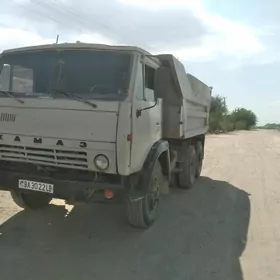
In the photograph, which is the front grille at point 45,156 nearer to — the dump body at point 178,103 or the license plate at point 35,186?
the license plate at point 35,186

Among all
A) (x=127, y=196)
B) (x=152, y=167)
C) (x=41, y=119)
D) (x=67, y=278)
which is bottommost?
(x=67, y=278)

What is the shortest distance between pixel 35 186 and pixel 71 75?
146 cm

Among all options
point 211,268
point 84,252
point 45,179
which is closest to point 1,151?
point 45,179

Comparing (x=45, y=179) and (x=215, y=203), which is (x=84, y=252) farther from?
(x=215, y=203)

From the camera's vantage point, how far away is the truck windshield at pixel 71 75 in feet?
14.8

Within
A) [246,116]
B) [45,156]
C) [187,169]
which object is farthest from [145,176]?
[246,116]

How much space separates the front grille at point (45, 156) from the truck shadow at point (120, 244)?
1.06 meters

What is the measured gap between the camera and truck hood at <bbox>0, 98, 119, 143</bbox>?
4.19 metres

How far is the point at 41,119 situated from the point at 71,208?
Result: 2.21 metres

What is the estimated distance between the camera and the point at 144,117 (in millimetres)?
4773

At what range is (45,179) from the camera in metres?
4.50

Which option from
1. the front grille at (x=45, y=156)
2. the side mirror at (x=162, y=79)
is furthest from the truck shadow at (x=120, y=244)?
the side mirror at (x=162, y=79)

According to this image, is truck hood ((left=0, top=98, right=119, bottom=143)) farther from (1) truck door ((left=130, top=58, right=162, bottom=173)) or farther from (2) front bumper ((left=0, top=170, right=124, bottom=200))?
(2) front bumper ((left=0, top=170, right=124, bottom=200))

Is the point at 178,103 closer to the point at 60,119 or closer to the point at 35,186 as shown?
the point at 60,119
